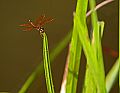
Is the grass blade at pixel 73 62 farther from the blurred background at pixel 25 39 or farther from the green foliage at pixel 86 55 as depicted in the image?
the blurred background at pixel 25 39

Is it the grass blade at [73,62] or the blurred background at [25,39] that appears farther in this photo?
A: the blurred background at [25,39]

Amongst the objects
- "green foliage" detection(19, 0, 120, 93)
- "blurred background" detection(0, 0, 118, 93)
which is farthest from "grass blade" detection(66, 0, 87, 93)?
"blurred background" detection(0, 0, 118, 93)

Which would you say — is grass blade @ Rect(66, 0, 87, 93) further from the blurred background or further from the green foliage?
the blurred background

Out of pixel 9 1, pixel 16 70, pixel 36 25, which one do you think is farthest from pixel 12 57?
pixel 36 25

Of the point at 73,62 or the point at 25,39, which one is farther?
the point at 25,39

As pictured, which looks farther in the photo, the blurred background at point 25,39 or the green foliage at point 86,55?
the blurred background at point 25,39

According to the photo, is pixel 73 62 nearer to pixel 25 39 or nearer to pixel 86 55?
pixel 86 55

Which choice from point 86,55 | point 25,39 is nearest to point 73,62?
point 86,55

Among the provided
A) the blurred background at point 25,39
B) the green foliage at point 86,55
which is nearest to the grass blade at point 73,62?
the green foliage at point 86,55
